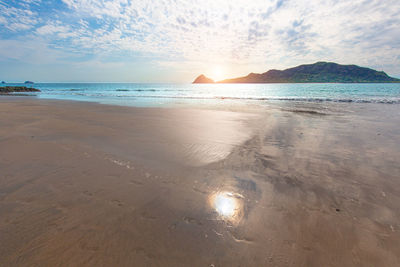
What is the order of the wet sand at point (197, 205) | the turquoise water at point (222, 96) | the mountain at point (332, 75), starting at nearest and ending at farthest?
the wet sand at point (197, 205) → the turquoise water at point (222, 96) → the mountain at point (332, 75)

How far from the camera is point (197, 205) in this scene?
3.40 m

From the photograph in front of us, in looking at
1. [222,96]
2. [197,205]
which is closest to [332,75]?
[222,96]

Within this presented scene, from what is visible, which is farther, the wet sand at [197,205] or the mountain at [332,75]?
the mountain at [332,75]

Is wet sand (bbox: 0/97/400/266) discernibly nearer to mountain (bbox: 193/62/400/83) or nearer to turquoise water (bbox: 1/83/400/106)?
turquoise water (bbox: 1/83/400/106)

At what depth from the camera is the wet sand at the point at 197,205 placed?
2.42m

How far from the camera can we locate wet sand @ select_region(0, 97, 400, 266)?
242cm

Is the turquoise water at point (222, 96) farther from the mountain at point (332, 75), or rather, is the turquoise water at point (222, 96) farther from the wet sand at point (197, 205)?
the mountain at point (332, 75)

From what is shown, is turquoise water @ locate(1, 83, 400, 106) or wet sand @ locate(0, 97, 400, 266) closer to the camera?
wet sand @ locate(0, 97, 400, 266)

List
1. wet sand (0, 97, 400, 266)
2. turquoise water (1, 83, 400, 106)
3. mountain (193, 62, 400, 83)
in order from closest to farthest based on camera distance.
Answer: wet sand (0, 97, 400, 266)
turquoise water (1, 83, 400, 106)
mountain (193, 62, 400, 83)

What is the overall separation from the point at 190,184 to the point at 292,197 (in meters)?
2.16

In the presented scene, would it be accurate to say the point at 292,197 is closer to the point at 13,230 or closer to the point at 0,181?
the point at 13,230

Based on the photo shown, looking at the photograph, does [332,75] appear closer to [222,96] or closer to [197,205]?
[222,96]

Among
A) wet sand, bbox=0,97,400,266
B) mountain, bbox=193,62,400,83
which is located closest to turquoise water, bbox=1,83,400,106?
wet sand, bbox=0,97,400,266

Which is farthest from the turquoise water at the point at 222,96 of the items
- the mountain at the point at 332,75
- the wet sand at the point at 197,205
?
the mountain at the point at 332,75
